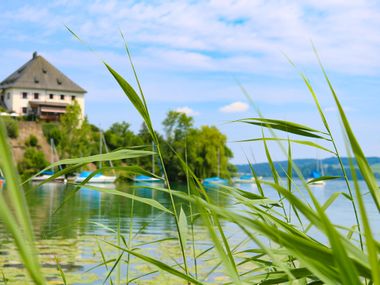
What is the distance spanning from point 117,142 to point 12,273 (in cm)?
5404

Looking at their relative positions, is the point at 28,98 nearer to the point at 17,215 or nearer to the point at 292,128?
the point at 292,128

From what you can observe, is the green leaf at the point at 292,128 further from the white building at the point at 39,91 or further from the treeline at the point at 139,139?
the white building at the point at 39,91

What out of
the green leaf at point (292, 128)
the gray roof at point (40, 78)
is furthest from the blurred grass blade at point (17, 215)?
the gray roof at point (40, 78)

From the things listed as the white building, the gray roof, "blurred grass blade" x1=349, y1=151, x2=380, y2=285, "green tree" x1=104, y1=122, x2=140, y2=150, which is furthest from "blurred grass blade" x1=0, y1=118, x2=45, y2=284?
the gray roof

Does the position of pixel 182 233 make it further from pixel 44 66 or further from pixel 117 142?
pixel 44 66

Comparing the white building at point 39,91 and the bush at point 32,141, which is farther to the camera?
the white building at point 39,91

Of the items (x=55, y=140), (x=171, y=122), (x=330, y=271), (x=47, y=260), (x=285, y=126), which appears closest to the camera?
(x=330, y=271)

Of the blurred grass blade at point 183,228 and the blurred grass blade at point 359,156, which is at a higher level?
the blurred grass blade at point 359,156

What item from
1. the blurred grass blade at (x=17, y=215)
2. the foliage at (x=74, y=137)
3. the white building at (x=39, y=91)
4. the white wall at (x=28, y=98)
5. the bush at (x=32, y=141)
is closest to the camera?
the blurred grass blade at (x=17, y=215)

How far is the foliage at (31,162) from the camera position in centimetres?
5106

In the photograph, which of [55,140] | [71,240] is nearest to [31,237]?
[71,240]

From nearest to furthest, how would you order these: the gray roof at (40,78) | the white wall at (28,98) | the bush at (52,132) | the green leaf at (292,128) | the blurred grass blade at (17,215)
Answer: the blurred grass blade at (17,215), the green leaf at (292,128), the bush at (52,132), the white wall at (28,98), the gray roof at (40,78)

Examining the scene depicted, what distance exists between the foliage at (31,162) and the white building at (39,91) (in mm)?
11042

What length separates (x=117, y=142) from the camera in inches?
2350
